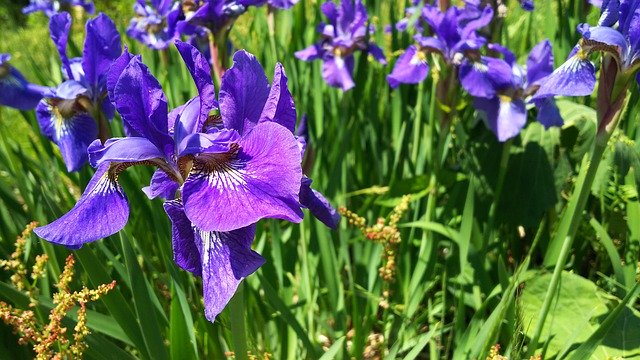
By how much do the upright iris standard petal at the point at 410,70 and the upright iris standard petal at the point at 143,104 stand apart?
119 centimetres

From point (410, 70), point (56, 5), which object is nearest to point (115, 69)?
point (410, 70)

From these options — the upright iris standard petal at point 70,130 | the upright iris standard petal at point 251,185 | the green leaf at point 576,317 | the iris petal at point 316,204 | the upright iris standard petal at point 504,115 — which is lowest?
the green leaf at point 576,317

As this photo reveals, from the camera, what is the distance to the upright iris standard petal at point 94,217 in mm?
911

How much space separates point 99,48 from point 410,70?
105cm

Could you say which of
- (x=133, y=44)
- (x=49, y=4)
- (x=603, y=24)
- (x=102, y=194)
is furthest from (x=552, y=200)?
(x=49, y=4)

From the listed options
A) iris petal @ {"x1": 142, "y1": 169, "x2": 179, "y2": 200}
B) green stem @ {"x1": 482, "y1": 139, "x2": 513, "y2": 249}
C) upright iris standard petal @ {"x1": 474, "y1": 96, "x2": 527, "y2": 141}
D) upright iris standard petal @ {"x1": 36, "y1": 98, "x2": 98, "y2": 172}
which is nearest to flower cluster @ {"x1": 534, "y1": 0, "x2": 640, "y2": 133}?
upright iris standard petal @ {"x1": 474, "y1": 96, "x2": 527, "y2": 141}

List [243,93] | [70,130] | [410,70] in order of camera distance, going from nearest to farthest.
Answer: [243,93]
[70,130]
[410,70]

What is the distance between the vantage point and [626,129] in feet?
6.82

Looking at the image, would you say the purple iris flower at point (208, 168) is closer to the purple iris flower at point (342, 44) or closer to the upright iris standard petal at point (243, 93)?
the upright iris standard petal at point (243, 93)

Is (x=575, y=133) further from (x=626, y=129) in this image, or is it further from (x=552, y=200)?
(x=552, y=200)

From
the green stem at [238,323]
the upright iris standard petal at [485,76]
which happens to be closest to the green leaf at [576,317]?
the upright iris standard petal at [485,76]

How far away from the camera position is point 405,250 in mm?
1987

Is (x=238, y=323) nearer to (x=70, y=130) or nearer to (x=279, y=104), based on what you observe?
(x=279, y=104)

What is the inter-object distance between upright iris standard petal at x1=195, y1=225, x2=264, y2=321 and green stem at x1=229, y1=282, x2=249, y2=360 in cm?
15
